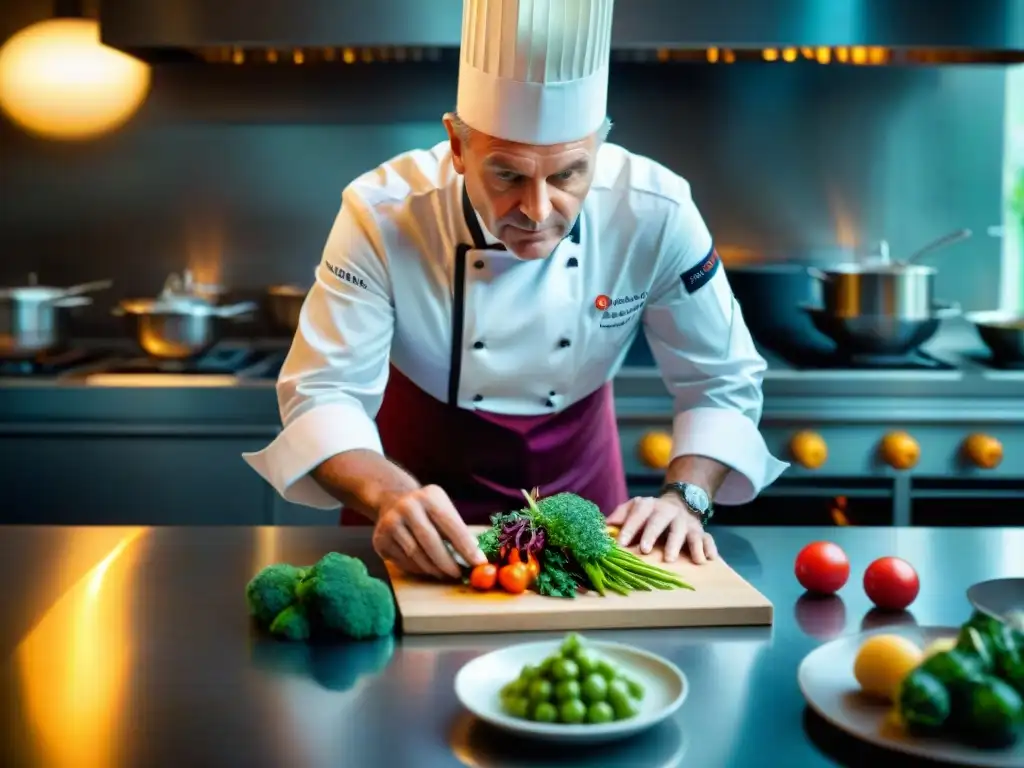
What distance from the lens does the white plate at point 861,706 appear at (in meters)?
1.22

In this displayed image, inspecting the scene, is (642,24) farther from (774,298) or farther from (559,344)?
(559,344)

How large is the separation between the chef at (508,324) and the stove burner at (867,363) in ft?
3.42

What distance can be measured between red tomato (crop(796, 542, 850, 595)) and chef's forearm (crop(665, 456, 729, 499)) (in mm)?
393

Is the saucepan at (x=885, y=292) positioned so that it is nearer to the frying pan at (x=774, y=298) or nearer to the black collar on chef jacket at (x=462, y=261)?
the frying pan at (x=774, y=298)

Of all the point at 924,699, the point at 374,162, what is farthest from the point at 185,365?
the point at 924,699

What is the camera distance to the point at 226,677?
1468 mm

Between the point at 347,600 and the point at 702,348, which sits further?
the point at 702,348

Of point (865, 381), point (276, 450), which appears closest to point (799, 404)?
point (865, 381)

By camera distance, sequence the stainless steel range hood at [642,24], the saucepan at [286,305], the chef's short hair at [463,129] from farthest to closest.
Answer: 1. the saucepan at [286,305]
2. the stainless steel range hood at [642,24]
3. the chef's short hair at [463,129]

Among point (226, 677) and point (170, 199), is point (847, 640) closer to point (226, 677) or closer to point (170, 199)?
point (226, 677)

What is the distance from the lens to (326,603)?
1.56 meters

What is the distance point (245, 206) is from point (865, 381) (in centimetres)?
180

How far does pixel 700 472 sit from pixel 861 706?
865 mm

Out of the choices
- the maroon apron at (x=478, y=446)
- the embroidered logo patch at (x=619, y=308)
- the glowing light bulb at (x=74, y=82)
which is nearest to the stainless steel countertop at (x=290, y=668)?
the maroon apron at (x=478, y=446)
